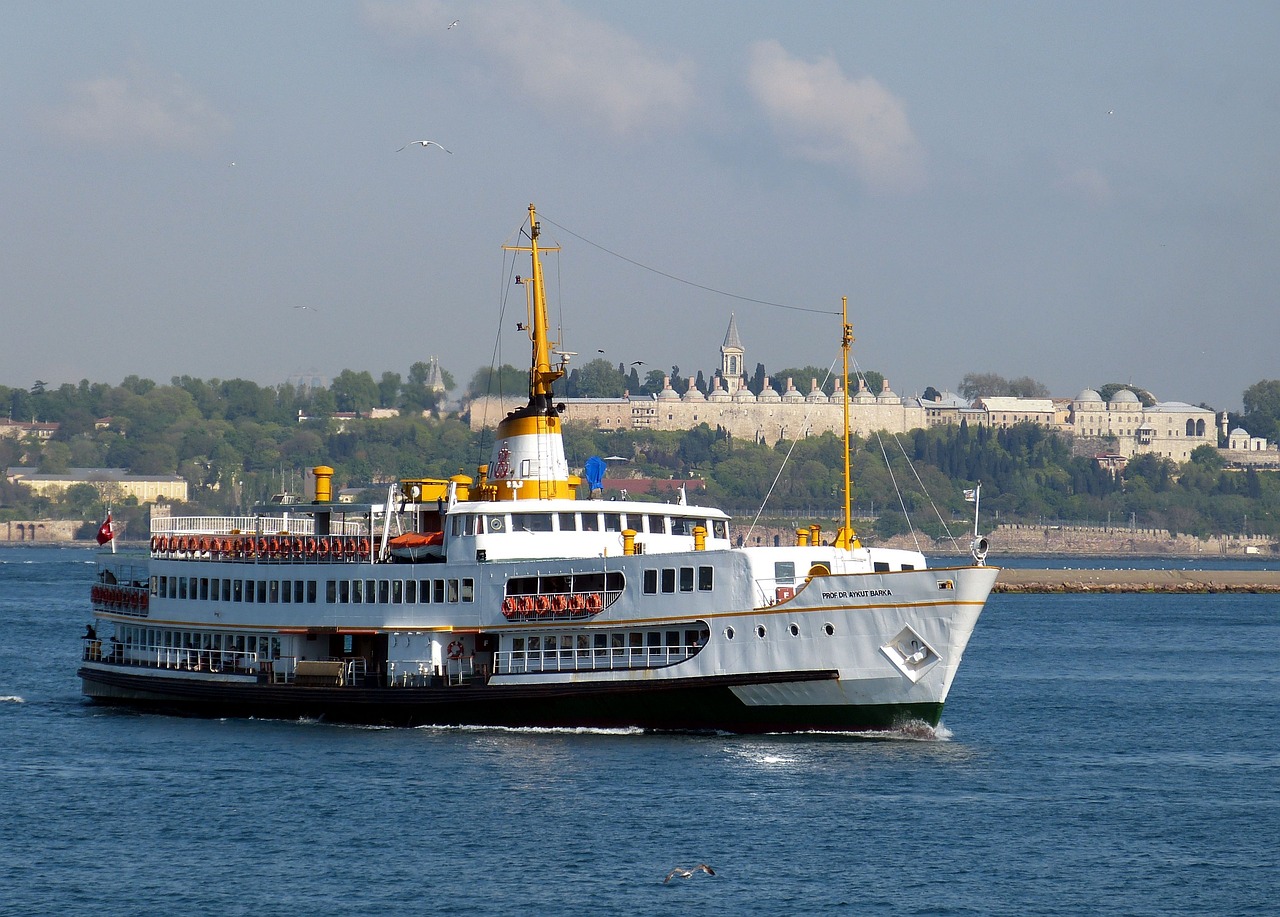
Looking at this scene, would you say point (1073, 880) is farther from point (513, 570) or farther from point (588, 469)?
point (588, 469)

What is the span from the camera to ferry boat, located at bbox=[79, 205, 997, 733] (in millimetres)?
39656

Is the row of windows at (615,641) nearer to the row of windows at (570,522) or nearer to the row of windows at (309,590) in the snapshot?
the row of windows at (309,590)

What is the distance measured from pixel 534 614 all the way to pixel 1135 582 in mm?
109905

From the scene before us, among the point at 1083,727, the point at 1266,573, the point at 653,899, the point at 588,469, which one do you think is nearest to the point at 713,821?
the point at 653,899

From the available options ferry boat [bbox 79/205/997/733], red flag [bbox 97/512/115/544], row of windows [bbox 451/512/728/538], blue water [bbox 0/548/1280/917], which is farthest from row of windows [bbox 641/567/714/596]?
red flag [bbox 97/512/115/544]

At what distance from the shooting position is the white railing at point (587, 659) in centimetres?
4094

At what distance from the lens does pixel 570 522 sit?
43.9m

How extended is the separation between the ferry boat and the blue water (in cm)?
90

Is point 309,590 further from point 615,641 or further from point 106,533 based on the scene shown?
point 106,533

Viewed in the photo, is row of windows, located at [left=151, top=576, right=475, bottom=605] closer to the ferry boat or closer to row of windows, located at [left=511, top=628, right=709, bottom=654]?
the ferry boat

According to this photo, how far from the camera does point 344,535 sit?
45.2 metres

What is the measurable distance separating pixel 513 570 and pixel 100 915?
48.2 ft

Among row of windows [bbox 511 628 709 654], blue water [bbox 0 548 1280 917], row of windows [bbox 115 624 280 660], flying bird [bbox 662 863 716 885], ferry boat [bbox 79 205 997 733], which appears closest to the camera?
blue water [bbox 0 548 1280 917]

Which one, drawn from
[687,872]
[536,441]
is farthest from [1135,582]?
[687,872]
